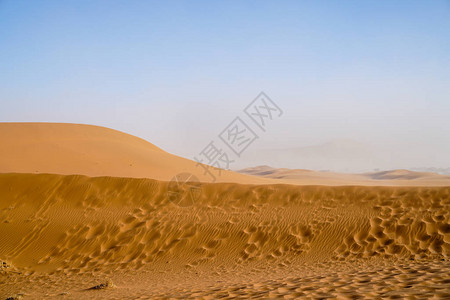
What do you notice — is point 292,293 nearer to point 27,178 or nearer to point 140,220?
point 140,220

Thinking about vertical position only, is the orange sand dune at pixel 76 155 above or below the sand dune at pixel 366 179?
above

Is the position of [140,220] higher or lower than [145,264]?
higher

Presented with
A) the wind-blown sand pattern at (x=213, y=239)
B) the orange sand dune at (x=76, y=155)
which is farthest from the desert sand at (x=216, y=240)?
the orange sand dune at (x=76, y=155)

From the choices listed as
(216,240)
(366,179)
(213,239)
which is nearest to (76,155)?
(213,239)

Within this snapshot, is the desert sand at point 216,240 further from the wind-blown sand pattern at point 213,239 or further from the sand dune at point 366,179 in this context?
the sand dune at point 366,179

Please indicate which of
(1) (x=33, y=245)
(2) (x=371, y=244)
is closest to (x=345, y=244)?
(2) (x=371, y=244)

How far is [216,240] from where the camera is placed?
9.42 m

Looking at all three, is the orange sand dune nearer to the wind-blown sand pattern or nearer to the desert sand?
the desert sand

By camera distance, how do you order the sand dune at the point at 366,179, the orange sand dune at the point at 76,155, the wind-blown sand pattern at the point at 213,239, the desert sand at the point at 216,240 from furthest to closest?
1. the sand dune at the point at 366,179
2. the orange sand dune at the point at 76,155
3. the wind-blown sand pattern at the point at 213,239
4. the desert sand at the point at 216,240

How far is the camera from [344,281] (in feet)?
17.4

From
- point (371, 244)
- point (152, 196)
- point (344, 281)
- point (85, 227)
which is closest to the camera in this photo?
point (344, 281)

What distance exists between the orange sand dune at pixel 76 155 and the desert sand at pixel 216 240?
1.90 meters

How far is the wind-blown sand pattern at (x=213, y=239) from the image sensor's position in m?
6.38

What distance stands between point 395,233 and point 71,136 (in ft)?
69.8
